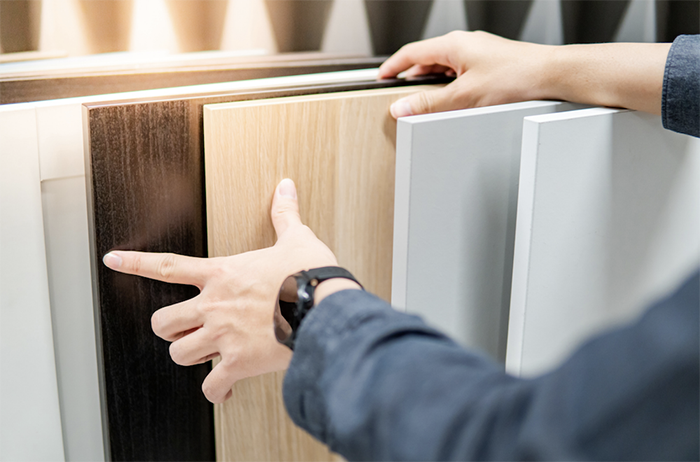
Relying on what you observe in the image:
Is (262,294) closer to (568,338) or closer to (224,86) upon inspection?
(224,86)

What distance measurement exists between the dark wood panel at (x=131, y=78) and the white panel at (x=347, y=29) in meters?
0.16

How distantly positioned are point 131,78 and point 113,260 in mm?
231

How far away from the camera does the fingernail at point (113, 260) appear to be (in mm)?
584

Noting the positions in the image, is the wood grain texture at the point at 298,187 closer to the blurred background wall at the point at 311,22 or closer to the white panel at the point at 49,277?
the white panel at the point at 49,277

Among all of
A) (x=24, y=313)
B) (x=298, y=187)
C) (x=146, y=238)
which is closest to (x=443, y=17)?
(x=298, y=187)

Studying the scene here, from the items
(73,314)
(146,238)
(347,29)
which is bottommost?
(73,314)

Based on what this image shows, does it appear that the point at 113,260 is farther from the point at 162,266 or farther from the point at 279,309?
the point at 279,309

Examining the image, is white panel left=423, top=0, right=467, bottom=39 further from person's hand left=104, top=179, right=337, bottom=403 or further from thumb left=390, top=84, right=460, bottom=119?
person's hand left=104, top=179, right=337, bottom=403

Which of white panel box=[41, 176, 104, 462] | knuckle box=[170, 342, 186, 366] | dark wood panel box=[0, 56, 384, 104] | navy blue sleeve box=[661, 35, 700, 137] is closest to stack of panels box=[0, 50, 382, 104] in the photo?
dark wood panel box=[0, 56, 384, 104]

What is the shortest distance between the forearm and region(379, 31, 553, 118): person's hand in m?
0.02

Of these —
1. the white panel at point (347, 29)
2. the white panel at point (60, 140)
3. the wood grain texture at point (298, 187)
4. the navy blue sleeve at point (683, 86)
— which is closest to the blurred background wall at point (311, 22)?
the white panel at point (347, 29)

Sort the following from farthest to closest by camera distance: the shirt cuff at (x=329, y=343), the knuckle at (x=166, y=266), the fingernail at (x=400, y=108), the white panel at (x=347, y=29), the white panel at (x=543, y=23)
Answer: the white panel at (x=543, y=23) → the white panel at (x=347, y=29) → the fingernail at (x=400, y=108) → the knuckle at (x=166, y=266) → the shirt cuff at (x=329, y=343)

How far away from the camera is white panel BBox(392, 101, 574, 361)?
0.61 meters

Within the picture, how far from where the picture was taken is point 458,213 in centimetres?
65
